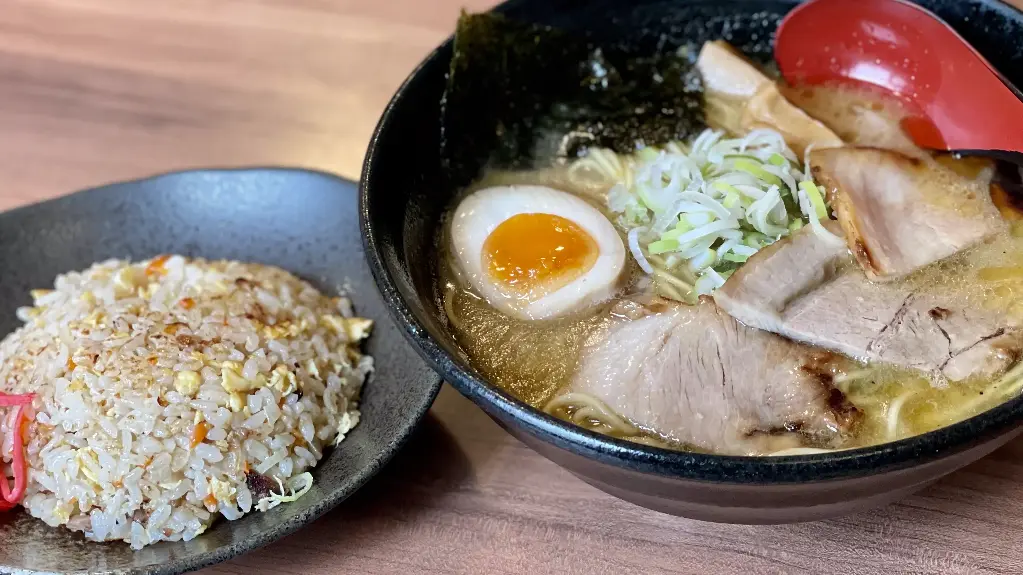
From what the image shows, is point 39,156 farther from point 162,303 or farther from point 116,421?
point 116,421

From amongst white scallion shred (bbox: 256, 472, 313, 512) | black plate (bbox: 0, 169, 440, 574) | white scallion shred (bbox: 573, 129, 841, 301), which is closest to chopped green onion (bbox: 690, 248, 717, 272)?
white scallion shred (bbox: 573, 129, 841, 301)

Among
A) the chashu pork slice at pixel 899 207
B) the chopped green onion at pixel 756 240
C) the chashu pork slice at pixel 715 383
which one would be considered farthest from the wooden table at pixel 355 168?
the chopped green onion at pixel 756 240

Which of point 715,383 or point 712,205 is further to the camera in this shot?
point 712,205

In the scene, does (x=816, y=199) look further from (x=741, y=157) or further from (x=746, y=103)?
(x=746, y=103)

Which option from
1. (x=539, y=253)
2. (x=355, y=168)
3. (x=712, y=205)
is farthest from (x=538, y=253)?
(x=355, y=168)

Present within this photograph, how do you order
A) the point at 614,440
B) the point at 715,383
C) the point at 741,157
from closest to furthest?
1. the point at 614,440
2. the point at 715,383
3. the point at 741,157

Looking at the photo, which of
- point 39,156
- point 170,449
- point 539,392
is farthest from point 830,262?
point 39,156
